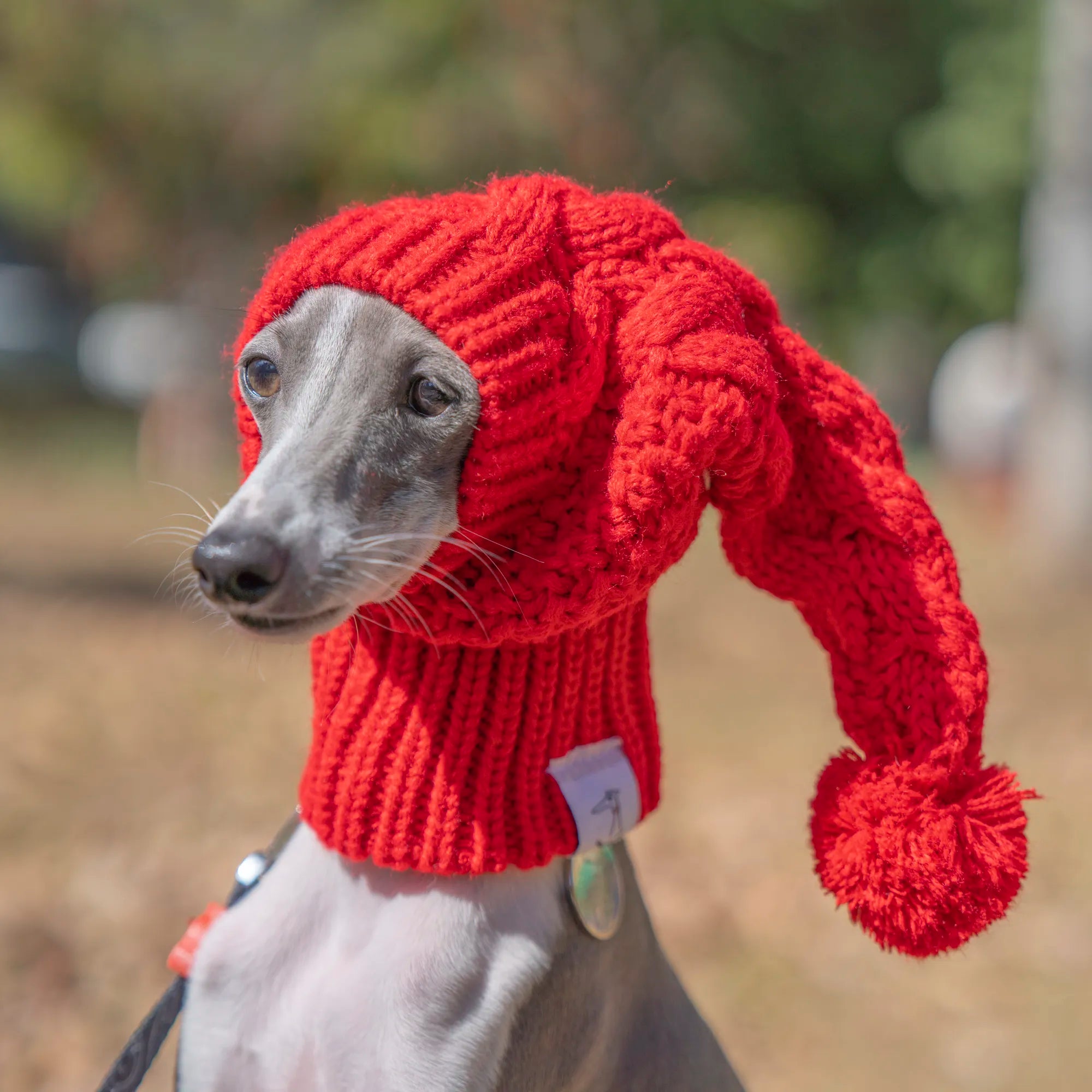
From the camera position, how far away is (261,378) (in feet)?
4.23

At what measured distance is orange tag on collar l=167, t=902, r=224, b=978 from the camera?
1.46 m

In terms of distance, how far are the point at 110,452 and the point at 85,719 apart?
7.98 metres

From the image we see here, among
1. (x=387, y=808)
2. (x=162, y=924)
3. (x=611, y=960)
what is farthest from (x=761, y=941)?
(x=387, y=808)

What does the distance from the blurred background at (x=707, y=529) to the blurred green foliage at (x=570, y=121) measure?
1.7 inches

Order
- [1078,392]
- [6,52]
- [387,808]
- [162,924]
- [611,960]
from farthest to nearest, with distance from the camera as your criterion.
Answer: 1. [6,52]
2. [1078,392]
3. [162,924]
4. [611,960]
5. [387,808]

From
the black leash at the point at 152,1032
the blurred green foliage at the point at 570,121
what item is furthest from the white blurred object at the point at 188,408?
the black leash at the point at 152,1032

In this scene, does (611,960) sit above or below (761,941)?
below

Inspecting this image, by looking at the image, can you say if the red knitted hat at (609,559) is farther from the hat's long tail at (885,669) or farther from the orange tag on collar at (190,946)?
the orange tag on collar at (190,946)

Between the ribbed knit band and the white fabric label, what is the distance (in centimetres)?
1

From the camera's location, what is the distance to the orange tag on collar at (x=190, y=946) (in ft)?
4.79

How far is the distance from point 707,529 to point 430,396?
7368 millimetres

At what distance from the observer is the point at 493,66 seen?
11797mm

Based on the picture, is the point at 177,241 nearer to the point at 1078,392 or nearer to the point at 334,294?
the point at 1078,392

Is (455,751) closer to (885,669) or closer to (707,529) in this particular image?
(885,669)
